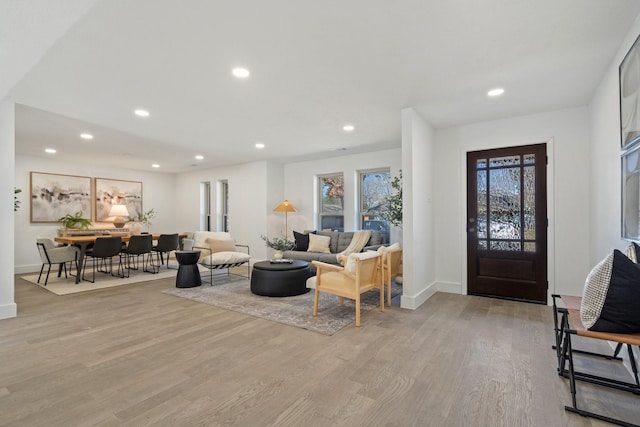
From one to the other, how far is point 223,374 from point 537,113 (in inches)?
187

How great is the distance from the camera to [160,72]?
9.49 ft

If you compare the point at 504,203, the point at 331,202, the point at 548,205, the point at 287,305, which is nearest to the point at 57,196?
the point at 331,202

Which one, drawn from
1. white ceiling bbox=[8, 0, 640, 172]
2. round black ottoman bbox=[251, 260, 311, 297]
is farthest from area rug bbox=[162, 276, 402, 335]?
white ceiling bbox=[8, 0, 640, 172]

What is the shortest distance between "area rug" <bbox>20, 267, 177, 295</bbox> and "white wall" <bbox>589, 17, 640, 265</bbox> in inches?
259

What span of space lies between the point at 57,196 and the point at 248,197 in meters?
4.30

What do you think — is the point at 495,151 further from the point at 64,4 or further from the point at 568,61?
the point at 64,4

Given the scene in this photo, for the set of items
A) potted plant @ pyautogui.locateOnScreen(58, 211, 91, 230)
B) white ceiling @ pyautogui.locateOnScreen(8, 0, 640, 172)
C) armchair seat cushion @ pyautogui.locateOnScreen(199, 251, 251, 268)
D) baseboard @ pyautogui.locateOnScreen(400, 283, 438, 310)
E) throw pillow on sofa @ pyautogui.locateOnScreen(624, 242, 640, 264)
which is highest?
white ceiling @ pyautogui.locateOnScreen(8, 0, 640, 172)

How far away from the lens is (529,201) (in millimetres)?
4109

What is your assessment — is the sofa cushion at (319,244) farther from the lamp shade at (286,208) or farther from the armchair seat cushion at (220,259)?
the armchair seat cushion at (220,259)

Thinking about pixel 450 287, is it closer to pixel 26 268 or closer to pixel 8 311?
pixel 8 311

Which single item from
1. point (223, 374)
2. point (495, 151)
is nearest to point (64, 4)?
point (223, 374)

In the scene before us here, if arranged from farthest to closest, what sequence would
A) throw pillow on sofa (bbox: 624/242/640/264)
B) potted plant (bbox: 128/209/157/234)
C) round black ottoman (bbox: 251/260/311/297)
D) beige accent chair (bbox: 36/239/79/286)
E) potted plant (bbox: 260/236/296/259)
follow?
potted plant (bbox: 128/209/157/234), potted plant (bbox: 260/236/296/259), beige accent chair (bbox: 36/239/79/286), round black ottoman (bbox: 251/260/311/297), throw pillow on sofa (bbox: 624/242/640/264)

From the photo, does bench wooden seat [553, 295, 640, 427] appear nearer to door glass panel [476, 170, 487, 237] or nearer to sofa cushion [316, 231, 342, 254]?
door glass panel [476, 170, 487, 237]

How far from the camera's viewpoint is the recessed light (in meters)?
2.87
